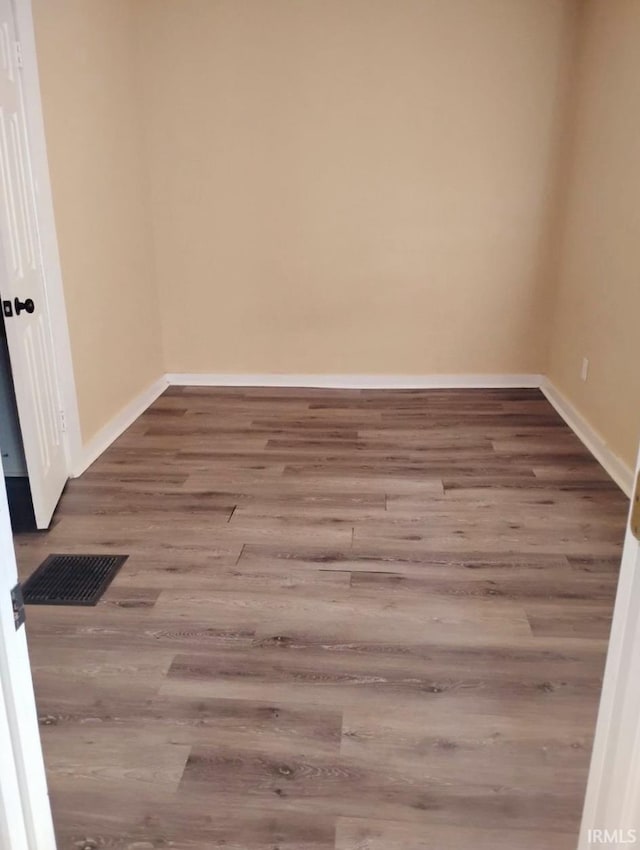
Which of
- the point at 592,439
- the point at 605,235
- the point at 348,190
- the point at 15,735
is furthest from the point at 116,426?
the point at 15,735

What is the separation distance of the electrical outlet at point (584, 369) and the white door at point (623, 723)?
3.32m

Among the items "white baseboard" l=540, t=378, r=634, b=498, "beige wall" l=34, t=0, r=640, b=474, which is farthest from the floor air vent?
"white baseboard" l=540, t=378, r=634, b=498

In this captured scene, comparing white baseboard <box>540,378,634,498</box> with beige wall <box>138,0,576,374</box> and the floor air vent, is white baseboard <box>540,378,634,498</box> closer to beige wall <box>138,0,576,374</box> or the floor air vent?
beige wall <box>138,0,576,374</box>

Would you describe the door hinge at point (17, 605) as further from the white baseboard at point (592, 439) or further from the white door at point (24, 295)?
the white baseboard at point (592, 439)

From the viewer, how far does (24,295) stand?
2.92 m

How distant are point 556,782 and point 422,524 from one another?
1.41 metres

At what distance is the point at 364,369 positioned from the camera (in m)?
5.04

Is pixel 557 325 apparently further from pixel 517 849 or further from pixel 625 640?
pixel 625 640

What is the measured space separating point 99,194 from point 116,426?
1288 mm

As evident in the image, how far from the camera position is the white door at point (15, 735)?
868 mm

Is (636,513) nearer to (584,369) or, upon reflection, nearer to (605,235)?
(605,235)

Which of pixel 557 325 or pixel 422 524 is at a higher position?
pixel 557 325

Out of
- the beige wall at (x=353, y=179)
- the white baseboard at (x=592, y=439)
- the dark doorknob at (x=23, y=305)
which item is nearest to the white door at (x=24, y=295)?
the dark doorknob at (x=23, y=305)

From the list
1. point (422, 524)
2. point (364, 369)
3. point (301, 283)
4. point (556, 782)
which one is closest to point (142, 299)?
point (301, 283)
